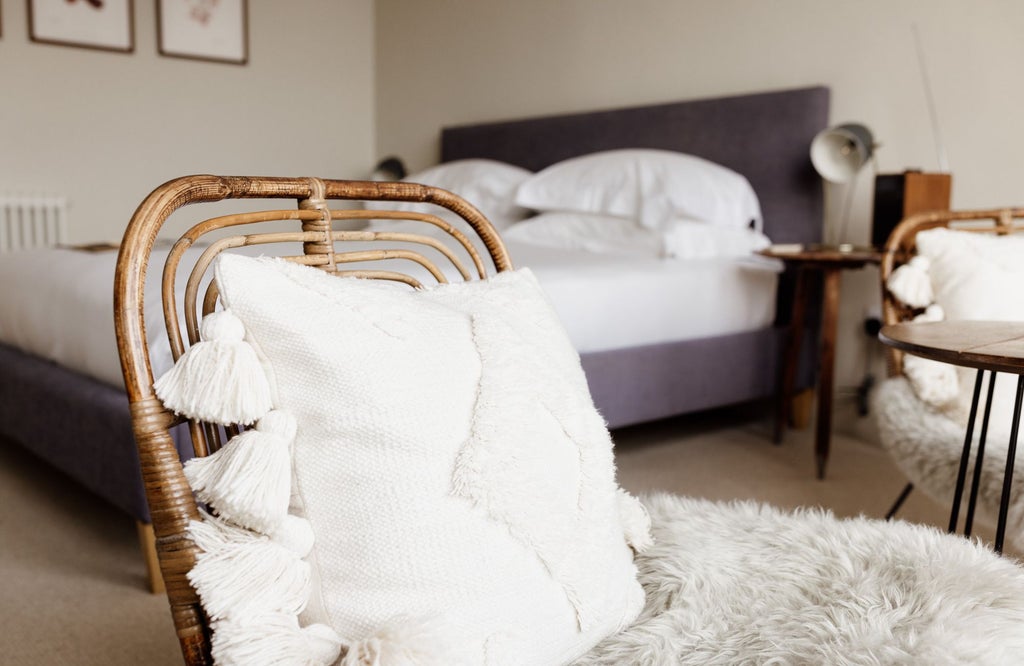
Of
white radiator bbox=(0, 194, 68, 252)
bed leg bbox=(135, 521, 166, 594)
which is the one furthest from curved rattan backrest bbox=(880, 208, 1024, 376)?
white radiator bbox=(0, 194, 68, 252)

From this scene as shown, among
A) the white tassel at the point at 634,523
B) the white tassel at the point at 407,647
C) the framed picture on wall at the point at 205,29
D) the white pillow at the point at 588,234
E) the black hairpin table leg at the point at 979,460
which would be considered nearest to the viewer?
the white tassel at the point at 407,647

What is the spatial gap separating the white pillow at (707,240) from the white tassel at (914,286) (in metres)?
0.98

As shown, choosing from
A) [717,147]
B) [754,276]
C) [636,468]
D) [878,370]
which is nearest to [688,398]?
[636,468]

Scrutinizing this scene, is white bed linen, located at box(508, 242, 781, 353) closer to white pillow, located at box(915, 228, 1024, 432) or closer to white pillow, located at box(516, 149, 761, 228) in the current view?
white pillow, located at box(516, 149, 761, 228)

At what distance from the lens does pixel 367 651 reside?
697 millimetres

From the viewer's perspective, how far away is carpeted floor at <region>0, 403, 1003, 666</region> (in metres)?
1.61

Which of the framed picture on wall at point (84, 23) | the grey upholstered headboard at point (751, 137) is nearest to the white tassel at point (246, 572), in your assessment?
the grey upholstered headboard at point (751, 137)

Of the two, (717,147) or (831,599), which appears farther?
(717,147)

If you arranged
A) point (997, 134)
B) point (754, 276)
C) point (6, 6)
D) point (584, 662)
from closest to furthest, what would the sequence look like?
1. point (584, 662)
2. point (997, 134)
3. point (754, 276)
4. point (6, 6)

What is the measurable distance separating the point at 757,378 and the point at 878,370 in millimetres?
413

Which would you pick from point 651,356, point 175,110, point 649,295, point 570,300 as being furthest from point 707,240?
point 175,110

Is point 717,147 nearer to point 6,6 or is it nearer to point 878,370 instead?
point 878,370

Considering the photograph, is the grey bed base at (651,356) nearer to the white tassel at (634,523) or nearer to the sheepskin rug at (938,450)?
the sheepskin rug at (938,450)

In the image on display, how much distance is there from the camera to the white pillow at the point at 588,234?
2.87 metres
